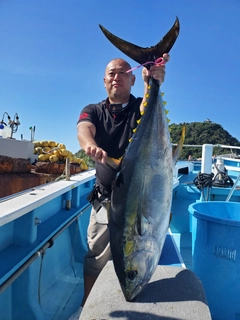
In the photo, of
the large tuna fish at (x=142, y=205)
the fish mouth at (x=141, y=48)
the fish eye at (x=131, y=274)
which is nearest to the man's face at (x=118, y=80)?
the fish mouth at (x=141, y=48)

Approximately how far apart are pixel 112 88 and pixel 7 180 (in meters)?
2.15

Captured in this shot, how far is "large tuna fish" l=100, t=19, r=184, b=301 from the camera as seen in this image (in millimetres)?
1208

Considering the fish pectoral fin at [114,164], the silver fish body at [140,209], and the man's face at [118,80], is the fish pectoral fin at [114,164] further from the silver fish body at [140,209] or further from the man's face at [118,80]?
the man's face at [118,80]

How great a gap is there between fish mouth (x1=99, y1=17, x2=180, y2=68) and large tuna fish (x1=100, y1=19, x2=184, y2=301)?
0.14 feet

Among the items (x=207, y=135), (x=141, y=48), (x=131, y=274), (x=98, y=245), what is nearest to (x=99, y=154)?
(x=131, y=274)

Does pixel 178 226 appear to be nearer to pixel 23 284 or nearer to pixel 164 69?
pixel 23 284

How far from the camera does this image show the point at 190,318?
113cm

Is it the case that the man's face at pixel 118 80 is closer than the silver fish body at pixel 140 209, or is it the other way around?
the silver fish body at pixel 140 209

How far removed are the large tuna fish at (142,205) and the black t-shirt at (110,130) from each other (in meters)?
0.45

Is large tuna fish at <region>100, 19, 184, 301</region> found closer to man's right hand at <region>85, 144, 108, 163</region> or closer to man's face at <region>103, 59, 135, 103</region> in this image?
man's right hand at <region>85, 144, 108, 163</region>

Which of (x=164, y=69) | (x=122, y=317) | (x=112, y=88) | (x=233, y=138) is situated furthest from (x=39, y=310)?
(x=233, y=138)

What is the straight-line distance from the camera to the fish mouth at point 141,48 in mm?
1525

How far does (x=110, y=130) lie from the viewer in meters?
1.91

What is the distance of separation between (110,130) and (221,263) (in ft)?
4.13
